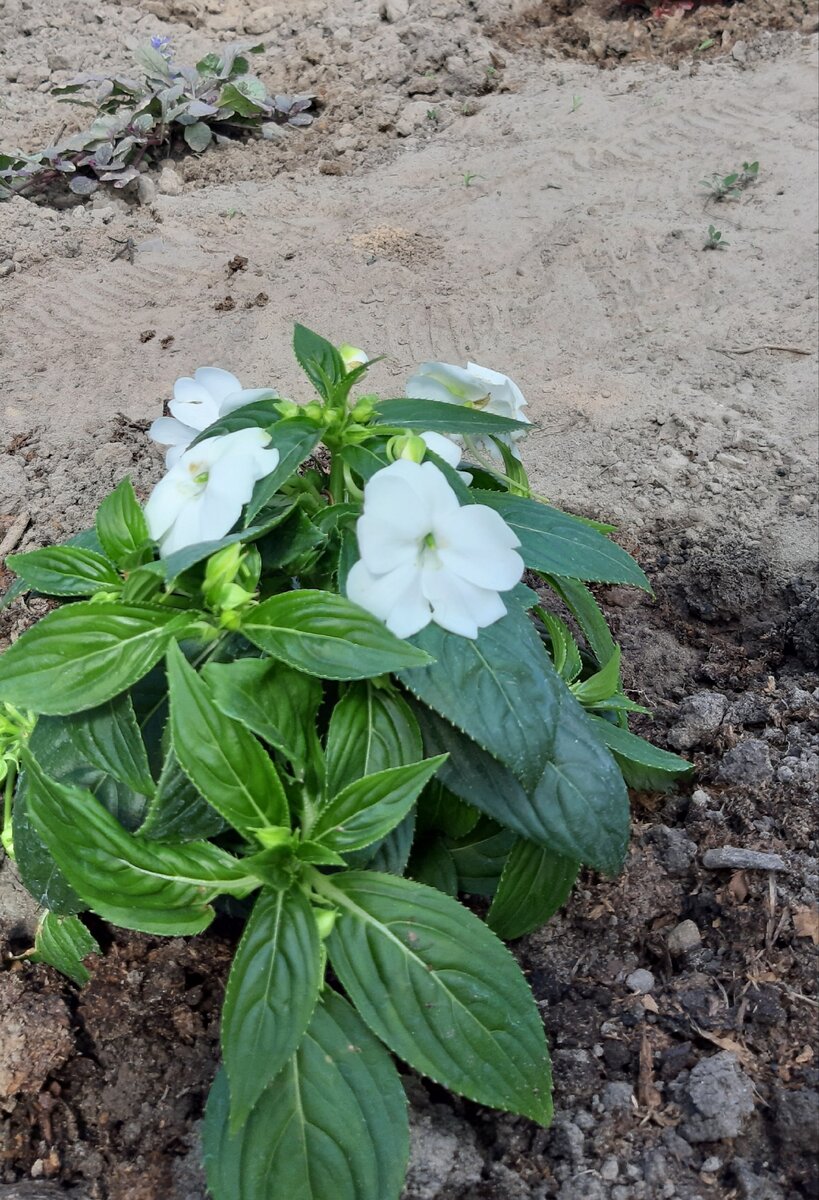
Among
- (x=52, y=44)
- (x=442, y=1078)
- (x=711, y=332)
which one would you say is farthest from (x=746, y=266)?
(x=52, y=44)

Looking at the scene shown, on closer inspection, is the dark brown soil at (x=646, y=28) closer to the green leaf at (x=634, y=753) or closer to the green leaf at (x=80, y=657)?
the green leaf at (x=634, y=753)

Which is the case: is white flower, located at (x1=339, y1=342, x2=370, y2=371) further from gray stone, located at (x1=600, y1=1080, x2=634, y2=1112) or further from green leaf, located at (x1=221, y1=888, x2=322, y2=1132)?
gray stone, located at (x1=600, y1=1080, x2=634, y2=1112)

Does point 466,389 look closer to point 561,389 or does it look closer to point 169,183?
point 561,389

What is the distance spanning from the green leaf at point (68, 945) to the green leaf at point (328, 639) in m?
0.70

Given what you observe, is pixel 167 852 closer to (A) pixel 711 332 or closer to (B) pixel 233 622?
(B) pixel 233 622

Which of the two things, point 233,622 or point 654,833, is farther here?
point 654,833

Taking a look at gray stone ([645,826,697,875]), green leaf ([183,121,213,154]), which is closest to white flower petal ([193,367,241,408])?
gray stone ([645,826,697,875])

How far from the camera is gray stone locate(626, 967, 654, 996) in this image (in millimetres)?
1581

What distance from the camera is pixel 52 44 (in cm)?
599

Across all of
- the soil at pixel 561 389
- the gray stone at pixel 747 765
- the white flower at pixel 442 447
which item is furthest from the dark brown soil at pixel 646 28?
the white flower at pixel 442 447

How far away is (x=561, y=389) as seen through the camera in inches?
137

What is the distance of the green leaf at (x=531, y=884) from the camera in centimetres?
150

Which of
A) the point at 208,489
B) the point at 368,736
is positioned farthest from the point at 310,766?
the point at 208,489

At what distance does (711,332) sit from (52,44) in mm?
4866
